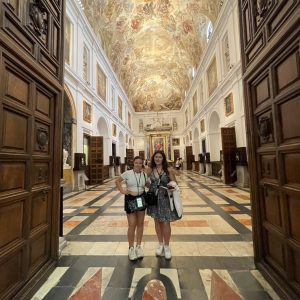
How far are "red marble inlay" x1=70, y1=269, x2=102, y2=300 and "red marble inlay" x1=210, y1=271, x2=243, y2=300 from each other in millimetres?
1191

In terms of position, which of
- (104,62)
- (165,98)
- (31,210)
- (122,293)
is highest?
(165,98)

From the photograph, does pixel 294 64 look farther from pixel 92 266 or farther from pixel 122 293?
pixel 92 266

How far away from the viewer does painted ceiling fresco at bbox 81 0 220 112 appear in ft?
41.4

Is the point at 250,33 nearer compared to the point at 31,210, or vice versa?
the point at 31,210

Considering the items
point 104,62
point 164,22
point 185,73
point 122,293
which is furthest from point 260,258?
point 185,73

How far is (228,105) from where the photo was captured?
434 inches

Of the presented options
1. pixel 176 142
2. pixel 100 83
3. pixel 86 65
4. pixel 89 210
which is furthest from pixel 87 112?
pixel 176 142

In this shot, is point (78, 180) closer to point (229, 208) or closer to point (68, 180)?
point (68, 180)

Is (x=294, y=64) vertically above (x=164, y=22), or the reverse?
(x=164, y=22)

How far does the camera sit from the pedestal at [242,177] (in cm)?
910

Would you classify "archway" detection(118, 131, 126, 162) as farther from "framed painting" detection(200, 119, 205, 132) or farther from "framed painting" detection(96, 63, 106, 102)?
"framed painting" detection(200, 119, 205, 132)

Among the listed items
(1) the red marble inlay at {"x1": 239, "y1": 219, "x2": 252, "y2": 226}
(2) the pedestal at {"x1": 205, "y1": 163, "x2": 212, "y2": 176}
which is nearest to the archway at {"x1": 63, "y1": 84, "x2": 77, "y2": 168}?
(1) the red marble inlay at {"x1": 239, "y1": 219, "x2": 252, "y2": 226}

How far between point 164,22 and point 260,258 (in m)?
17.3

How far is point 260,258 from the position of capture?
2498 millimetres
